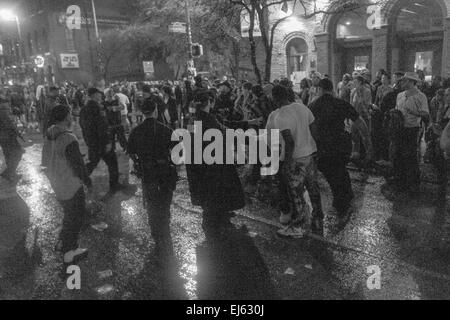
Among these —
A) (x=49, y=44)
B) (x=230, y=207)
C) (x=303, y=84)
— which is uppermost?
(x=49, y=44)

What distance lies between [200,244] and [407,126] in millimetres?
4179

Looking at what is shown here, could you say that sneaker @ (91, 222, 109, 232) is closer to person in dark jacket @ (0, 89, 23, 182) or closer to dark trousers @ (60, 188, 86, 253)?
dark trousers @ (60, 188, 86, 253)

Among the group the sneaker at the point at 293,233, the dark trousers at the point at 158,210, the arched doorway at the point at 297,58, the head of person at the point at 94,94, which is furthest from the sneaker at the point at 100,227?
the arched doorway at the point at 297,58

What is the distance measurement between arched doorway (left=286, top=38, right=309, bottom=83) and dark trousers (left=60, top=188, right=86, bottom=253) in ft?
57.5

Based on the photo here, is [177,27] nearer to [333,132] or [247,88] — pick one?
[247,88]

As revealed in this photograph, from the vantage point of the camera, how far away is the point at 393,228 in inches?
211

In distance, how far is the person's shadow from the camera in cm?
399

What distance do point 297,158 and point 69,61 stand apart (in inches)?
1361

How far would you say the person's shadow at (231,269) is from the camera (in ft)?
13.1

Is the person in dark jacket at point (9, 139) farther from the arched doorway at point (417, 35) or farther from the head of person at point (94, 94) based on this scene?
the arched doorway at point (417, 35)

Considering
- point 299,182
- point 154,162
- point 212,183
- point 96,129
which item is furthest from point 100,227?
point 299,182

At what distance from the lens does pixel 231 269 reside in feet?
14.7

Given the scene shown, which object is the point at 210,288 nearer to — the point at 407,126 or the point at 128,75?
the point at 407,126
